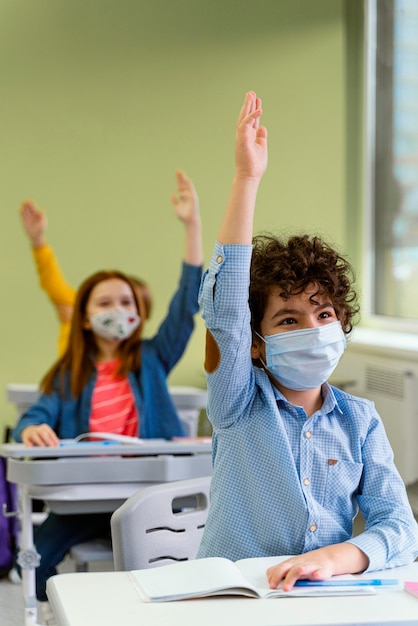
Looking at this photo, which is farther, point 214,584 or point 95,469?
point 95,469

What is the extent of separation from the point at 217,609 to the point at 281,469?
36 cm

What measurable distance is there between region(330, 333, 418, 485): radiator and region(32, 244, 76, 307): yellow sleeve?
148cm

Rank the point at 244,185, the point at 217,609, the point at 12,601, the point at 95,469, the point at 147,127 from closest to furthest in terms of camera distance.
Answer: the point at 217,609 → the point at 244,185 → the point at 95,469 → the point at 12,601 → the point at 147,127

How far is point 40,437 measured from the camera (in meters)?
2.73

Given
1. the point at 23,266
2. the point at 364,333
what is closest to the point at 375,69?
the point at 364,333

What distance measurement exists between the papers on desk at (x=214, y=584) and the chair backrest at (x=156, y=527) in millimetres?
342

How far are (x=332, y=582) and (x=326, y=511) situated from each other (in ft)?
0.69

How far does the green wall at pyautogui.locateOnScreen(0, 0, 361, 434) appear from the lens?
4859mm

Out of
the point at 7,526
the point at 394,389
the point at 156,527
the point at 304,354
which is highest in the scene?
the point at 304,354

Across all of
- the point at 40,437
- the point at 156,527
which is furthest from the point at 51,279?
the point at 156,527

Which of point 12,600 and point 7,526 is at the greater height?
point 7,526

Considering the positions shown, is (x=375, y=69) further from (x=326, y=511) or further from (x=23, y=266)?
(x=326, y=511)

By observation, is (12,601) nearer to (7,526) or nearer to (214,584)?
(7,526)

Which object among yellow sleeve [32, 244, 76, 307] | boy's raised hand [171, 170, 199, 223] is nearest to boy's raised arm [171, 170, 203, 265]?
boy's raised hand [171, 170, 199, 223]
